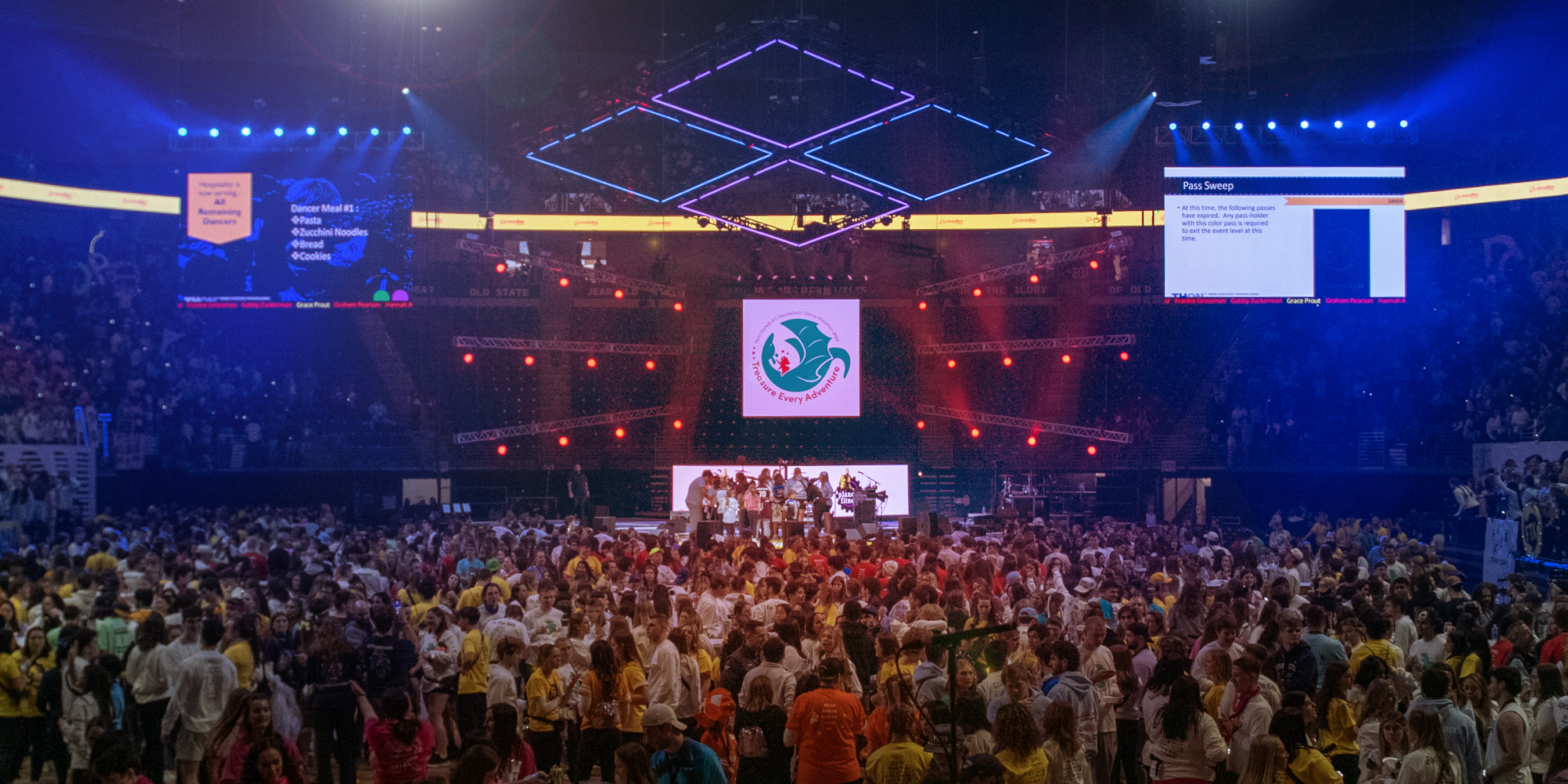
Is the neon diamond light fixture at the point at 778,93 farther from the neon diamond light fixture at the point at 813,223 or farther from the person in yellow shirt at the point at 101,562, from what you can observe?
the person in yellow shirt at the point at 101,562

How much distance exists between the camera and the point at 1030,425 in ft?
81.0

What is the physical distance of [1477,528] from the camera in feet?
59.3

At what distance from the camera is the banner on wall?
15.6 meters

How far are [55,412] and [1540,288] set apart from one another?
28206mm

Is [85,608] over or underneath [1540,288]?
underneath

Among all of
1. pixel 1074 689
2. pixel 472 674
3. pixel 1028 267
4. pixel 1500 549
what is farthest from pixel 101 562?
pixel 1028 267

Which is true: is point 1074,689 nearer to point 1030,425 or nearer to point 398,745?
point 398,745

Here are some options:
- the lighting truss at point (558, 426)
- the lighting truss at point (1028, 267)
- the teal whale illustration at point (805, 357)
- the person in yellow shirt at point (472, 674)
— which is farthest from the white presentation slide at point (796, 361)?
the person in yellow shirt at point (472, 674)

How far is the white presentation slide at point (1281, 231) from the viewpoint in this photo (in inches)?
871

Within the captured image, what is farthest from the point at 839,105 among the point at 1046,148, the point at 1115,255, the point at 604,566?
the point at 604,566

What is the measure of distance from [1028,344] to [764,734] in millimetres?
19603

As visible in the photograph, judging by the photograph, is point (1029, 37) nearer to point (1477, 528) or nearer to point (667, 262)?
point (667, 262)

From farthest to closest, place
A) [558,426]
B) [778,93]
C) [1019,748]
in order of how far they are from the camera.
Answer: [778,93] → [558,426] → [1019,748]

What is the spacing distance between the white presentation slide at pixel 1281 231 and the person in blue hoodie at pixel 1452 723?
17.6 metres
